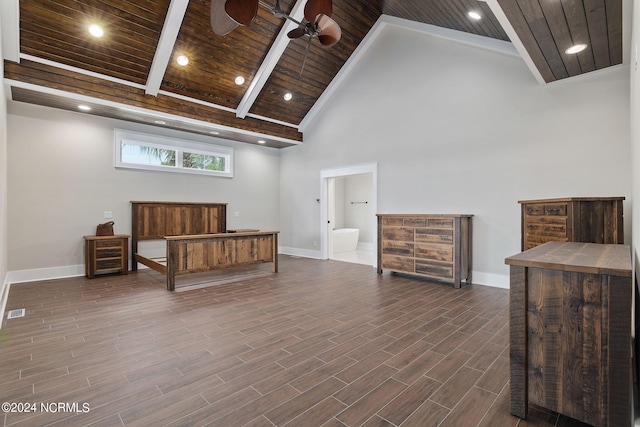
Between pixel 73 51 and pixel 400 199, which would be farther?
pixel 400 199

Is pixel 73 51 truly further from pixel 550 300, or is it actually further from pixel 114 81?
pixel 550 300

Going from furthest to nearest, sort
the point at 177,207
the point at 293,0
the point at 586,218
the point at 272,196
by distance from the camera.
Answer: the point at 272,196
the point at 177,207
the point at 293,0
the point at 586,218

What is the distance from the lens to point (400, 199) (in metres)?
5.91

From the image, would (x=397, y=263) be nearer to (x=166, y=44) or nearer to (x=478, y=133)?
(x=478, y=133)

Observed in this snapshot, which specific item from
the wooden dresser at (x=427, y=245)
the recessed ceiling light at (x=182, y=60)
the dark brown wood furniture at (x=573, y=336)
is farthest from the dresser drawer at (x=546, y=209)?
the recessed ceiling light at (x=182, y=60)

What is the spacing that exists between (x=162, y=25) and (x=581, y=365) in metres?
5.98

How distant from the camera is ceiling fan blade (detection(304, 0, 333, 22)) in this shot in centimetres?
348

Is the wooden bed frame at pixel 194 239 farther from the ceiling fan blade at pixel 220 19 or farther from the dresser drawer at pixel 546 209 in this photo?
the dresser drawer at pixel 546 209

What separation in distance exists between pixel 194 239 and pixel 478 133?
4.75 m

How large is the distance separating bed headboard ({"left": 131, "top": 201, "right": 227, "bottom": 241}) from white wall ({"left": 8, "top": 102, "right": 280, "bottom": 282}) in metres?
0.17

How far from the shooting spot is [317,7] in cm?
352

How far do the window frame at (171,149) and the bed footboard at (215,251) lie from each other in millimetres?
2556

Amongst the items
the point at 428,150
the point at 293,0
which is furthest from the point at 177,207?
the point at 428,150

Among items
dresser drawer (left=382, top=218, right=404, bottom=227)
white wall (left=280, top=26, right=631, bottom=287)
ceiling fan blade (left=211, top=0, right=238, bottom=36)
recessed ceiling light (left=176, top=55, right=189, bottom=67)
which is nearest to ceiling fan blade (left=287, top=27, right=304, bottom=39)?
ceiling fan blade (left=211, top=0, right=238, bottom=36)
